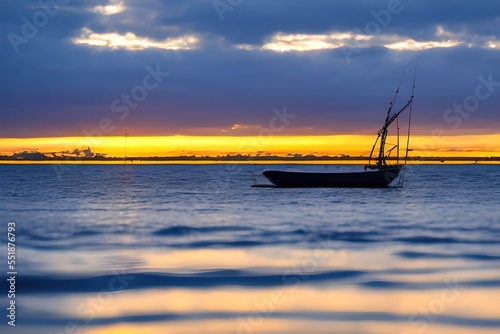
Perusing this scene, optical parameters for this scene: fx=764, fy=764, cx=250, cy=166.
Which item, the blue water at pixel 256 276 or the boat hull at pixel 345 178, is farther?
the boat hull at pixel 345 178

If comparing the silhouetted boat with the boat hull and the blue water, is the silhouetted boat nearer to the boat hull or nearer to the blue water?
the boat hull

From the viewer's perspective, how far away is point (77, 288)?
59.7ft

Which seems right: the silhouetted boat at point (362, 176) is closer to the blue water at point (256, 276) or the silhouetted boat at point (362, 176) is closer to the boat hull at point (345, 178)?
the boat hull at point (345, 178)

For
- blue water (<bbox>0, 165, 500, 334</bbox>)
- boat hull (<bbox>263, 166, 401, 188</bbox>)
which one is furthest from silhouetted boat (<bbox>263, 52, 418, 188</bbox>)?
blue water (<bbox>0, 165, 500, 334</bbox>)

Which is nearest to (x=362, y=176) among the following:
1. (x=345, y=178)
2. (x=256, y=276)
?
(x=345, y=178)

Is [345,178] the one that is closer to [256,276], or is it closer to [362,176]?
[362,176]

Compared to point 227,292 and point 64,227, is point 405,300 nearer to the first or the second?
point 227,292

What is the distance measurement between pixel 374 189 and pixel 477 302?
68758 mm

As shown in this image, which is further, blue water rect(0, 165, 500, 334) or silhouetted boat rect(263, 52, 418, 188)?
silhouetted boat rect(263, 52, 418, 188)

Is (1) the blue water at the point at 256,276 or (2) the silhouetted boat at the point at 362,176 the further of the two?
(2) the silhouetted boat at the point at 362,176

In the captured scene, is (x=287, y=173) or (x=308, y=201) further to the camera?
(x=287, y=173)

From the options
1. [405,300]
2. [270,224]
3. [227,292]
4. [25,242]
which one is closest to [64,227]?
[25,242]

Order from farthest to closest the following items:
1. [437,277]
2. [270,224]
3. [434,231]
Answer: [270,224] < [434,231] < [437,277]

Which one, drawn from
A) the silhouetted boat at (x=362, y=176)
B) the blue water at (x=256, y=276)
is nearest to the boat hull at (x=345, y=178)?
the silhouetted boat at (x=362, y=176)
